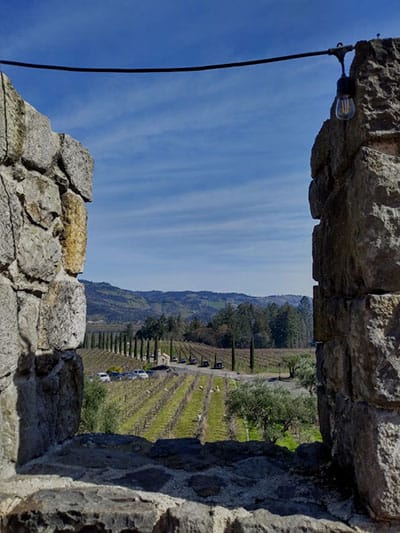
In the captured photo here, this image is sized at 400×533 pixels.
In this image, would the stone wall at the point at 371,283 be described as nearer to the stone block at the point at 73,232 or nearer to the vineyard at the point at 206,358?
the stone block at the point at 73,232

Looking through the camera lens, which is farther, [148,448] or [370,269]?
[148,448]

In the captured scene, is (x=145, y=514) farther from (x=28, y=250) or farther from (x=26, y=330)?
(x=28, y=250)

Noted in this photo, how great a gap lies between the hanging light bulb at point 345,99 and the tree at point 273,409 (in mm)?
17735

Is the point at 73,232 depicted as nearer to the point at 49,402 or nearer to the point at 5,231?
the point at 5,231

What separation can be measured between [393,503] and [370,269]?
80 centimetres

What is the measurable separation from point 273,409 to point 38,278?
58.8ft

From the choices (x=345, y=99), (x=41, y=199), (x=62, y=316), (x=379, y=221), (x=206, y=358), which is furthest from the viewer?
(x=206, y=358)

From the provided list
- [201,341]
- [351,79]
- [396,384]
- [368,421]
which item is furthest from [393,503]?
[201,341]

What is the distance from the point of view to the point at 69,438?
284cm

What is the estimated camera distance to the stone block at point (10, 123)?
2.25 metres

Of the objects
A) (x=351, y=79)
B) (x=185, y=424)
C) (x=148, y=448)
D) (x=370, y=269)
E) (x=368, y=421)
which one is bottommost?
(x=185, y=424)

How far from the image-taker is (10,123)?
7.57ft

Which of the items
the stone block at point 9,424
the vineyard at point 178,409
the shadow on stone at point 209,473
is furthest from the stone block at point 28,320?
the vineyard at point 178,409

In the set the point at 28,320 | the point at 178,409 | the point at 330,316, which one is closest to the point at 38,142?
the point at 28,320
